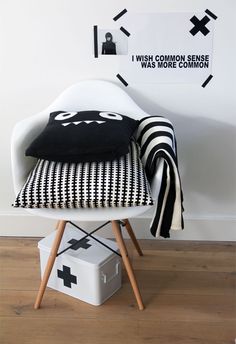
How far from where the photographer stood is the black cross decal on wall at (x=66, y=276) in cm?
182

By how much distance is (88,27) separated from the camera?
195 centimetres

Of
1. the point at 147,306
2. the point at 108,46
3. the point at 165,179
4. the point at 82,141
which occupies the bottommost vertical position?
the point at 147,306

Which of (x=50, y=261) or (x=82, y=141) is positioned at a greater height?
(x=82, y=141)

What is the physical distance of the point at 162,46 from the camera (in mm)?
1965

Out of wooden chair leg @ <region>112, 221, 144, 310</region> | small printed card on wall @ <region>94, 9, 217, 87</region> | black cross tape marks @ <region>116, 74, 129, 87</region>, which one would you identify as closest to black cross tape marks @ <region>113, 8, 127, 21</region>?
small printed card on wall @ <region>94, 9, 217, 87</region>

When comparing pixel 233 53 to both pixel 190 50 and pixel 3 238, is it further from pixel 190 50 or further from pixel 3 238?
pixel 3 238

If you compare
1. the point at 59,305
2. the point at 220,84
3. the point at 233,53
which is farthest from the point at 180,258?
the point at 233,53

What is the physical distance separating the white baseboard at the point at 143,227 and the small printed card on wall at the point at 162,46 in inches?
24.4

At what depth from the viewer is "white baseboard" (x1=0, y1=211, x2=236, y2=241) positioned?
7.18ft

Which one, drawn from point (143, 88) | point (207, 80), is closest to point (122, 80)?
point (143, 88)

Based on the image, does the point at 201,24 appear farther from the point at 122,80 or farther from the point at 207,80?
the point at 122,80

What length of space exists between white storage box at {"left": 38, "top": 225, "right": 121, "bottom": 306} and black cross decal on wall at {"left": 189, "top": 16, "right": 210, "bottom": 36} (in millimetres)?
910

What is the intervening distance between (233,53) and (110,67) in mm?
502

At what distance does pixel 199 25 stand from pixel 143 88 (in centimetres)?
33
